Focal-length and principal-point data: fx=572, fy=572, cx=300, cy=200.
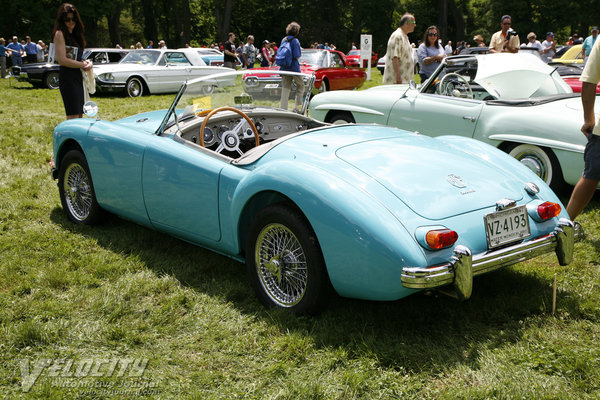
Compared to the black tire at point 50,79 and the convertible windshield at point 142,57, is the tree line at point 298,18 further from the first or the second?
the convertible windshield at point 142,57

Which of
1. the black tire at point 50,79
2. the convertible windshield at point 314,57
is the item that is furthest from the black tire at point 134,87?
the convertible windshield at point 314,57

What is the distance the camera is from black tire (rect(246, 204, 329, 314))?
301cm

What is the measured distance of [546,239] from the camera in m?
3.17

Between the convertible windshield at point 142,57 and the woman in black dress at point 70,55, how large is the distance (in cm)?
970

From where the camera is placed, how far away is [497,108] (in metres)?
5.75

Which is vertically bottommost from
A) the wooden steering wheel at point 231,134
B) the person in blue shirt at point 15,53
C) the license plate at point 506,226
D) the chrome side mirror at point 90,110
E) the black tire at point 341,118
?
the license plate at point 506,226

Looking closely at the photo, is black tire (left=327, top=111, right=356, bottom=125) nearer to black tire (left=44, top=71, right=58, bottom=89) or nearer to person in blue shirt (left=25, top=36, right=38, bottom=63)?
black tire (left=44, top=71, right=58, bottom=89)

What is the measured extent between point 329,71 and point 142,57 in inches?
206

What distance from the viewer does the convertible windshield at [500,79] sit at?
6055 mm

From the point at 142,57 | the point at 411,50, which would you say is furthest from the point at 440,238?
the point at 142,57

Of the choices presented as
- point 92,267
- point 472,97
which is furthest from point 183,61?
point 92,267

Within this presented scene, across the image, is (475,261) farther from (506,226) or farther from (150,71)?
(150,71)

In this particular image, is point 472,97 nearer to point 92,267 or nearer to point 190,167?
point 190,167

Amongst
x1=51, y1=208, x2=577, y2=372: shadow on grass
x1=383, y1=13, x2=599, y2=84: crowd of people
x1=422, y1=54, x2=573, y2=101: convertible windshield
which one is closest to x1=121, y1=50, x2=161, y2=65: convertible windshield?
x1=383, y1=13, x2=599, y2=84: crowd of people
